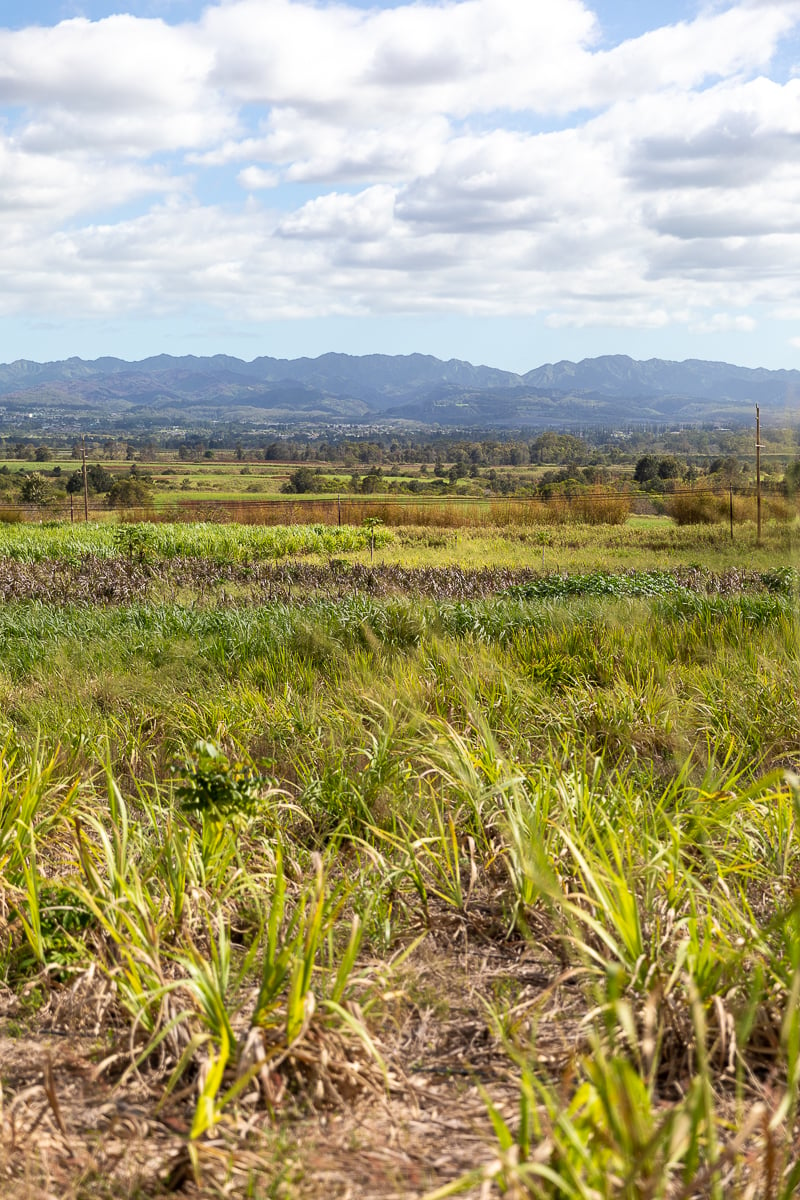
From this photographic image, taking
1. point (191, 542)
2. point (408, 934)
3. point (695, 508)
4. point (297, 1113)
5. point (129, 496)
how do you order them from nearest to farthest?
point (297, 1113) < point (408, 934) < point (191, 542) < point (695, 508) < point (129, 496)

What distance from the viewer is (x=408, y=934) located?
324 centimetres

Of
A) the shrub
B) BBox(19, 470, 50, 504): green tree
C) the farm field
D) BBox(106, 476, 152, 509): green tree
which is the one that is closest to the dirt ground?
the farm field

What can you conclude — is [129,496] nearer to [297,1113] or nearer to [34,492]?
[34,492]

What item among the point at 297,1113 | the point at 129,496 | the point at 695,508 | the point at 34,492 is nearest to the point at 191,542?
the point at 297,1113

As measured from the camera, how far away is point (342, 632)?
7613mm

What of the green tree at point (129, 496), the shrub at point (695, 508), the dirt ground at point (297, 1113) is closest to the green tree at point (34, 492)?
the green tree at point (129, 496)

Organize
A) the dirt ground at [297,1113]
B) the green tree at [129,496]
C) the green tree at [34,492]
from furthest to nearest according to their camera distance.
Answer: the green tree at [34,492]
the green tree at [129,496]
the dirt ground at [297,1113]

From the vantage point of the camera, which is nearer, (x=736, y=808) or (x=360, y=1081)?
(x=360, y=1081)

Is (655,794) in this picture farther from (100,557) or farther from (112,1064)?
(100,557)

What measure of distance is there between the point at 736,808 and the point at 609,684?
2542 mm

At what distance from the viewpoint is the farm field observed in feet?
6.86

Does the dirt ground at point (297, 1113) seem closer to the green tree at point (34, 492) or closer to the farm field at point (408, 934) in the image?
the farm field at point (408, 934)

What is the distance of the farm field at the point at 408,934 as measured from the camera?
209cm

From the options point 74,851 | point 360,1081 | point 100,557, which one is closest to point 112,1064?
point 360,1081
